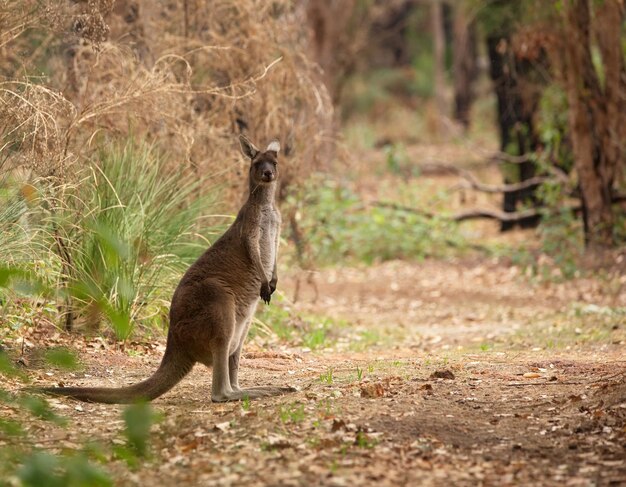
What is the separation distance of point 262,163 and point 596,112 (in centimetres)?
868

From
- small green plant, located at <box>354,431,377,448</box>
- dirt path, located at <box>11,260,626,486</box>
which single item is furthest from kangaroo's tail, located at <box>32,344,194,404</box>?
small green plant, located at <box>354,431,377,448</box>

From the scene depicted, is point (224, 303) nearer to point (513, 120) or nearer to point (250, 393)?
point (250, 393)

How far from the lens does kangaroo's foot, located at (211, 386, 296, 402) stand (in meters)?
6.34

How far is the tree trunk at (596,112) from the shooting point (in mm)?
13820

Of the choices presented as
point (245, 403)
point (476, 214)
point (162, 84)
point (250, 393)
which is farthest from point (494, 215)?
point (245, 403)

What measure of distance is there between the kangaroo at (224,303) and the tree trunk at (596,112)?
8.21 metres

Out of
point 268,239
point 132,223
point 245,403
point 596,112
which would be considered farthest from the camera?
point 596,112

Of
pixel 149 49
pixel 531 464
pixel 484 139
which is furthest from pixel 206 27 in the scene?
pixel 484 139

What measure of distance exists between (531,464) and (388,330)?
6.51 metres

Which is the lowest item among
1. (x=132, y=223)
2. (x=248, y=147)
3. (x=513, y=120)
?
(x=132, y=223)

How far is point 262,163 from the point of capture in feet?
22.8

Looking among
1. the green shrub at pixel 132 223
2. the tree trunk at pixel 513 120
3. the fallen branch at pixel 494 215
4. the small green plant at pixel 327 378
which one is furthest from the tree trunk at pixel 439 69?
the small green plant at pixel 327 378

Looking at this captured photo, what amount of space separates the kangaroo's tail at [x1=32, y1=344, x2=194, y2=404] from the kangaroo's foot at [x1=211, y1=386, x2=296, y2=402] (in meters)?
0.29

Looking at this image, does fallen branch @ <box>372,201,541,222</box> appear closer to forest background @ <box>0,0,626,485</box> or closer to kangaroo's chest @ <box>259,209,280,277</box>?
forest background @ <box>0,0,626,485</box>
